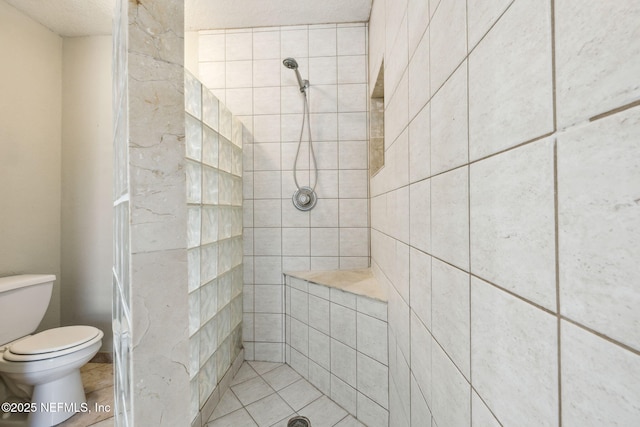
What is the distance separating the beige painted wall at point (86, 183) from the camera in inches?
72.8

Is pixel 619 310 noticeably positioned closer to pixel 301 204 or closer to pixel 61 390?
pixel 301 204

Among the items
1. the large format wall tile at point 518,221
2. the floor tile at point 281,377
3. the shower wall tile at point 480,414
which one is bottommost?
the floor tile at point 281,377

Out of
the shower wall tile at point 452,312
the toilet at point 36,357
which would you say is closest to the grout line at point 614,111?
the shower wall tile at point 452,312

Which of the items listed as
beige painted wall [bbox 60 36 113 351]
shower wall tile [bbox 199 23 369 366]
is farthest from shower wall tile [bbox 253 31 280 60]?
beige painted wall [bbox 60 36 113 351]

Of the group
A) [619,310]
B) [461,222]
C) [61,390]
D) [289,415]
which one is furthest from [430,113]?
[61,390]

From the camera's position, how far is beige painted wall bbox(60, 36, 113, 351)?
1.85 m

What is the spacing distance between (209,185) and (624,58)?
1.41 metres

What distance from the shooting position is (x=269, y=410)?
1376 mm

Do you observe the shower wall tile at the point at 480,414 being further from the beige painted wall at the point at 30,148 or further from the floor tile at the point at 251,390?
the beige painted wall at the point at 30,148

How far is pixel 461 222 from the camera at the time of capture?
1.59ft

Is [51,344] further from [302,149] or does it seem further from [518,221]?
[518,221]

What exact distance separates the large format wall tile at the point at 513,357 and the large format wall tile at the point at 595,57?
0.22 metres

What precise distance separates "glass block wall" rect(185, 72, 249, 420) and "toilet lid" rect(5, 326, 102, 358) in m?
0.70

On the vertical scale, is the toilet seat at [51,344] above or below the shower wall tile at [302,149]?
below
